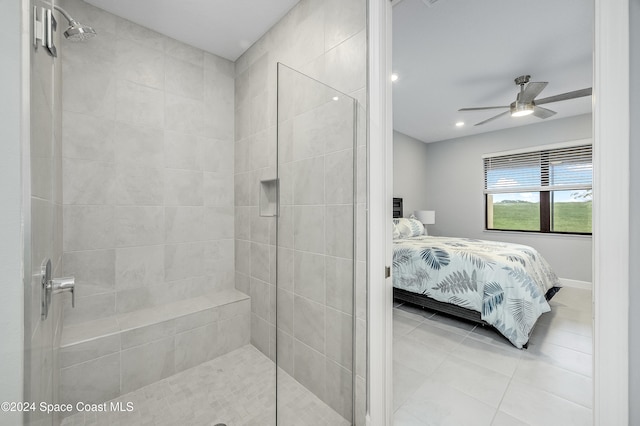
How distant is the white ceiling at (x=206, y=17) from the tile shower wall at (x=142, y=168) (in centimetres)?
10

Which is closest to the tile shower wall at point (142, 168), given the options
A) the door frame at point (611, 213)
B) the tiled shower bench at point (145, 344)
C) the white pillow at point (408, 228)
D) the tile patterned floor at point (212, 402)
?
the tiled shower bench at point (145, 344)

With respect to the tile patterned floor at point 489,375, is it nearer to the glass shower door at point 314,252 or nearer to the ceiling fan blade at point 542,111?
the glass shower door at point 314,252

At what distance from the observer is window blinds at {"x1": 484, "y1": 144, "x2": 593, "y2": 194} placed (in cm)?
403

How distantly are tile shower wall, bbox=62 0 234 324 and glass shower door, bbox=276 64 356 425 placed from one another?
4.90ft

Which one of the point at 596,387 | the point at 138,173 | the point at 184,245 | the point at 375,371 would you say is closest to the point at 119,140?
Answer: the point at 138,173

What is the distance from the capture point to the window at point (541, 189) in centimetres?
404

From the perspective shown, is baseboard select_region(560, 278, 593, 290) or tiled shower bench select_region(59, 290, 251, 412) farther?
baseboard select_region(560, 278, 593, 290)

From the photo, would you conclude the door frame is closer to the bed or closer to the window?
the bed

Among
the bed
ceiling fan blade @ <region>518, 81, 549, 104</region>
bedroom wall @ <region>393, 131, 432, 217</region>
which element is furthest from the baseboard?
ceiling fan blade @ <region>518, 81, 549, 104</region>

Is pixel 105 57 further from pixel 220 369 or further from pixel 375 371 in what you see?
pixel 375 371

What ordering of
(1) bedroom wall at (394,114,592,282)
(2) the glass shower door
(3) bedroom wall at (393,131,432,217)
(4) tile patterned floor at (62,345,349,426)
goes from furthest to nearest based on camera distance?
(3) bedroom wall at (393,131,432,217), (1) bedroom wall at (394,114,592,282), (4) tile patterned floor at (62,345,349,426), (2) the glass shower door

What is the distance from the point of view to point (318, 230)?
1.18 meters

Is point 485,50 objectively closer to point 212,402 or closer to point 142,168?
point 142,168

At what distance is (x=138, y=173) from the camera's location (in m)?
2.02
